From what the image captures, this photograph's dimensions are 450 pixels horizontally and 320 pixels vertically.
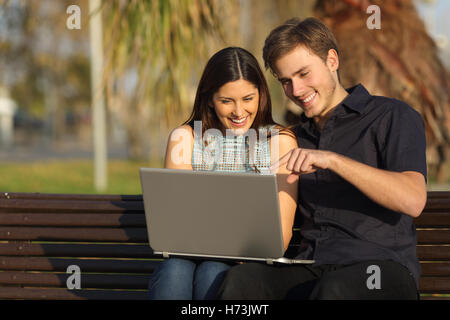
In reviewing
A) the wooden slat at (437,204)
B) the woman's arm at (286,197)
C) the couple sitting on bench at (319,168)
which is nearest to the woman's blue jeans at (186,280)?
the couple sitting on bench at (319,168)

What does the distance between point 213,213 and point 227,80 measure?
2.91 ft

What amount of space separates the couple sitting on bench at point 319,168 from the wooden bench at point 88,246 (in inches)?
18.3

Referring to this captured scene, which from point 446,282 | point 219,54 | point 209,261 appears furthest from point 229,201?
point 446,282

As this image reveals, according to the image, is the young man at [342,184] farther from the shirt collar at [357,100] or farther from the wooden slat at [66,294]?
the wooden slat at [66,294]

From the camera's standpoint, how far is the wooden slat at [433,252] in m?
3.06

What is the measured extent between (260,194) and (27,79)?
24.9 metres

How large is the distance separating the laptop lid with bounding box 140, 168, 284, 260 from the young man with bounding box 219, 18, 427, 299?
131mm

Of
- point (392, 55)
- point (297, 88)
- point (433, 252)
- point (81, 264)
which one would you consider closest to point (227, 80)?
point (297, 88)

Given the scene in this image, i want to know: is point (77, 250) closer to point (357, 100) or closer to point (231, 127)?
point (231, 127)

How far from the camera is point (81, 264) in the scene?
126 inches

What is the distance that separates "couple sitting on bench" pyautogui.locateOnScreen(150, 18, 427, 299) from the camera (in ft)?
7.79

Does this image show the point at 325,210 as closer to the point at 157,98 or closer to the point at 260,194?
the point at 260,194

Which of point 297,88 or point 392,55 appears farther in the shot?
point 392,55

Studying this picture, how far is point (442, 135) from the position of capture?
5973 mm
